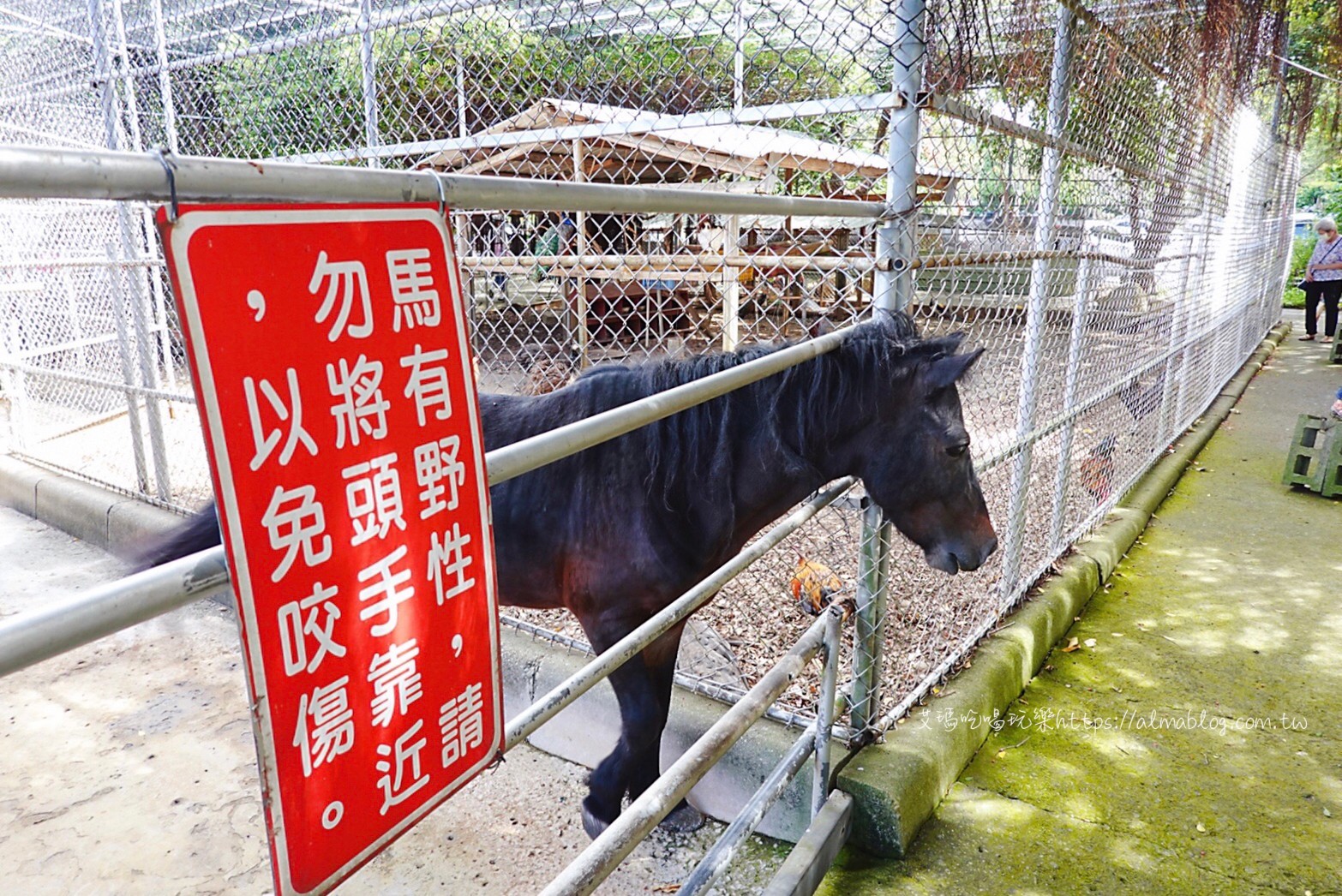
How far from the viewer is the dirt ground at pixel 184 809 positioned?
2.33 meters

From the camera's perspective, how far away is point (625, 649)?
1378mm

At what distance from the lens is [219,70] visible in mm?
5199

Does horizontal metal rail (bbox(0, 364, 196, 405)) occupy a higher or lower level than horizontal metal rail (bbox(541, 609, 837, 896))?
higher

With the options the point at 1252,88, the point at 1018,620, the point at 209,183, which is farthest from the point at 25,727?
the point at 1252,88

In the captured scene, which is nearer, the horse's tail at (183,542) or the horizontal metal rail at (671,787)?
the horizontal metal rail at (671,787)

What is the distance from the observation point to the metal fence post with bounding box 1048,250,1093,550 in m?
3.49

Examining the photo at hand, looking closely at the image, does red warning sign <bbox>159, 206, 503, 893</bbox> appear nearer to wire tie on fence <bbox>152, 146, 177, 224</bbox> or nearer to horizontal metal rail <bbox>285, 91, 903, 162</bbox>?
wire tie on fence <bbox>152, 146, 177, 224</bbox>

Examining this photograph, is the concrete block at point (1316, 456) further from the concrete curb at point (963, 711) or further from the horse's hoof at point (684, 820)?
the horse's hoof at point (684, 820)

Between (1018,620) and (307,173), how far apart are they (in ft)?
10.6

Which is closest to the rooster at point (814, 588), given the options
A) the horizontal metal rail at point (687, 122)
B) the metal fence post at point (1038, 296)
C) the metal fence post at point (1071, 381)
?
the metal fence post at point (1038, 296)

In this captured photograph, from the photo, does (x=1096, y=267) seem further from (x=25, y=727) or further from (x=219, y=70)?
(x=219, y=70)

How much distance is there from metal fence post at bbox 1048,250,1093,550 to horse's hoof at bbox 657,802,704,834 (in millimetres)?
2246

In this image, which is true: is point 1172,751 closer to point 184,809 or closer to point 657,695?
point 657,695

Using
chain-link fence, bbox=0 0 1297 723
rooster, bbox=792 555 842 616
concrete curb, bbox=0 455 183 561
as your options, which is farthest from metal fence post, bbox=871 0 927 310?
concrete curb, bbox=0 455 183 561
